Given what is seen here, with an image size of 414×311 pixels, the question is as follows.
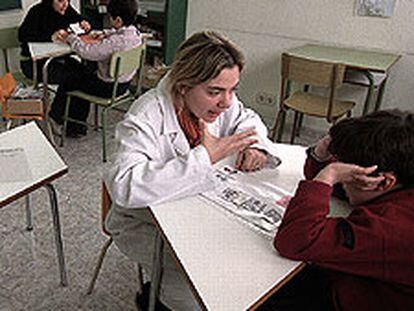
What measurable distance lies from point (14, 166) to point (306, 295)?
108cm

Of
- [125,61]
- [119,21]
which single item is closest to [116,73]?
[125,61]

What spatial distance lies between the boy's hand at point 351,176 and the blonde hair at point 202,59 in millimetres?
492

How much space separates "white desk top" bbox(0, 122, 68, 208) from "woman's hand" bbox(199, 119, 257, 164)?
0.55 metres

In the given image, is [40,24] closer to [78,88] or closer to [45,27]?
[45,27]

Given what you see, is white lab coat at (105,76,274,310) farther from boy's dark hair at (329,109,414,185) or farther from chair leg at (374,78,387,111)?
chair leg at (374,78,387,111)

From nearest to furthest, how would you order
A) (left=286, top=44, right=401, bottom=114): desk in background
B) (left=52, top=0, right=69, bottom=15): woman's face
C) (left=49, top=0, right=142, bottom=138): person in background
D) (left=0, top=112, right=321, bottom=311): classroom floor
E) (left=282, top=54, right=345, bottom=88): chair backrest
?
(left=0, top=112, right=321, bottom=311): classroom floor → (left=282, top=54, right=345, bottom=88): chair backrest → (left=286, top=44, right=401, bottom=114): desk in background → (left=49, top=0, right=142, bottom=138): person in background → (left=52, top=0, right=69, bottom=15): woman's face

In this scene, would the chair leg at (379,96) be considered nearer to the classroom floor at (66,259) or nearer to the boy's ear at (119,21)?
the boy's ear at (119,21)

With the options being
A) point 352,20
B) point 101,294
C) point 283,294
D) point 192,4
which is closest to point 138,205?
point 283,294

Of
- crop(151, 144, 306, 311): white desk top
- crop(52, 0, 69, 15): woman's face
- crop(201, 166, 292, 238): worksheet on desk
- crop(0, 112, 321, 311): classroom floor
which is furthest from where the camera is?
crop(52, 0, 69, 15): woman's face

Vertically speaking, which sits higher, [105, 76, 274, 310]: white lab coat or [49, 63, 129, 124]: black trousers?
[105, 76, 274, 310]: white lab coat

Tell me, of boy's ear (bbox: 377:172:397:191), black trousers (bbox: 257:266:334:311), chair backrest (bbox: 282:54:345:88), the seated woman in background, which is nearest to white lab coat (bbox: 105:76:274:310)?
black trousers (bbox: 257:266:334:311)

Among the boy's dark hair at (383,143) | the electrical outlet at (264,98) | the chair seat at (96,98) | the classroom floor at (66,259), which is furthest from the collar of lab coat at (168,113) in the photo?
the electrical outlet at (264,98)

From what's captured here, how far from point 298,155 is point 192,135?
406 mm

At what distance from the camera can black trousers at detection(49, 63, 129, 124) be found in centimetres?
329
